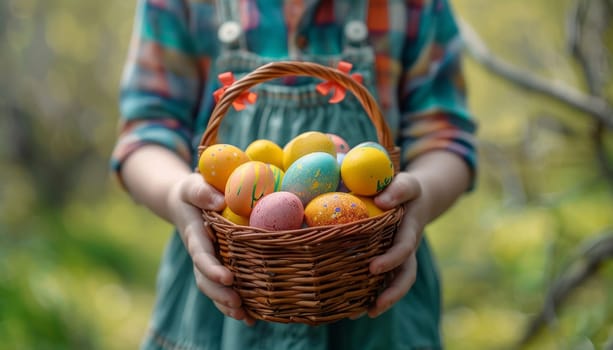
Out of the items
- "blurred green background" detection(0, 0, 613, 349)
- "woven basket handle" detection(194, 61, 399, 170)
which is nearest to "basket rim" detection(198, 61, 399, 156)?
"woven basket handle" detection(194, 61, 399, 170)

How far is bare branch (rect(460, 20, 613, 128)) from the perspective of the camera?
5.45 ft

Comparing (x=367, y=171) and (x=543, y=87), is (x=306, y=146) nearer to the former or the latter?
(x=367, y=171)

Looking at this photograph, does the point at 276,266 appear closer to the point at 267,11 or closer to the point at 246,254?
the point at 246,254

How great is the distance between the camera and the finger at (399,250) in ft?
2.44

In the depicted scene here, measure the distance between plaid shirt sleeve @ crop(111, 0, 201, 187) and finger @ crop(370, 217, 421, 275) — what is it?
1.21 feet

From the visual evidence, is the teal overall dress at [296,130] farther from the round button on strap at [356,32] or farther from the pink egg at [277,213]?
the pink egg at [277,213]

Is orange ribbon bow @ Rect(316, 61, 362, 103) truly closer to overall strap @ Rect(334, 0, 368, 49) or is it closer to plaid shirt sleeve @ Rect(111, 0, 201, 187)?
overall strap @ Rect(334, 0, 368, 49)

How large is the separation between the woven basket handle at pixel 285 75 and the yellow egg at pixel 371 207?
0.28 ft

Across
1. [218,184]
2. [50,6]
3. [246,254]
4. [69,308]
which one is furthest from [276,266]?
[50,6]

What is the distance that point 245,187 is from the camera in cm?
76

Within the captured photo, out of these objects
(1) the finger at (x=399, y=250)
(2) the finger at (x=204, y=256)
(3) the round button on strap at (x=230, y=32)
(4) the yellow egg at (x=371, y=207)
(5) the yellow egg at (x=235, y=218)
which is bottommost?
(1) the finger at (x=399, y=250)

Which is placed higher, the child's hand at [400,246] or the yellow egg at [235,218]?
the yellow egg at [235,218]

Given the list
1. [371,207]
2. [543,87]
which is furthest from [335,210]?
[543,87]

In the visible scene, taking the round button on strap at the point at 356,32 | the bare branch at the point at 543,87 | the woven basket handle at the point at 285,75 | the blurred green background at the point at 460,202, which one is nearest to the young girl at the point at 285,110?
the round button on strap at the point at 356,32
